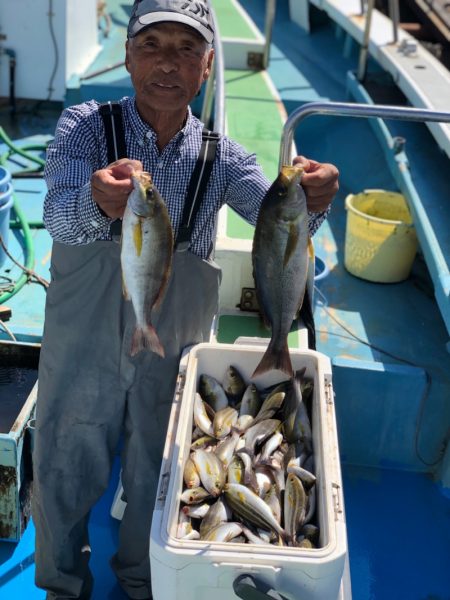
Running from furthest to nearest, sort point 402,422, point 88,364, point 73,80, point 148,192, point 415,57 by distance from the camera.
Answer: point 73,80, point 415,57, point 402,422, point 88,364, point 148,192

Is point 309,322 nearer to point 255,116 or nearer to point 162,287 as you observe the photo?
point 162,287

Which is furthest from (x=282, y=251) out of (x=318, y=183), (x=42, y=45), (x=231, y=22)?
(x=231, y=22)

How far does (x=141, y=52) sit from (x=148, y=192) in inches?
27.7

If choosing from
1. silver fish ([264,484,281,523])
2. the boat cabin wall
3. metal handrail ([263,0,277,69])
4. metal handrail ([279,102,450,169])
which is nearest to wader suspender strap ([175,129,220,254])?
metal handrail ([279,102,450,169])

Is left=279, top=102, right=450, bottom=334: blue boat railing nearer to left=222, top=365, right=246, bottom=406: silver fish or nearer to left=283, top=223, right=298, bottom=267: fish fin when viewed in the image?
left=222, top=365, right=246, bottom=406: silver fish

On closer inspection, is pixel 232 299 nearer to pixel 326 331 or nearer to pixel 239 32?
pixel 326 331

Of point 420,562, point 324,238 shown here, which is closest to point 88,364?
point 420,562

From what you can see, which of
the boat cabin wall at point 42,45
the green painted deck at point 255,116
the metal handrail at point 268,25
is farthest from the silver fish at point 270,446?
the boat cabin wall at point 42,45

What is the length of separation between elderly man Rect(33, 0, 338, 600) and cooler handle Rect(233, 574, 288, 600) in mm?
963

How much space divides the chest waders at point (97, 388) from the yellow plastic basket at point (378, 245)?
8.24 ft

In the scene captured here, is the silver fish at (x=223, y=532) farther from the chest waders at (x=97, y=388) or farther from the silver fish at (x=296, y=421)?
the chest waders at (x=97, y=388)

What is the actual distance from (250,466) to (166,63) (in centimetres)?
146

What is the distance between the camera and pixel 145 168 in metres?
2.56

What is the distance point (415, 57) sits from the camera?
678 centimetres
